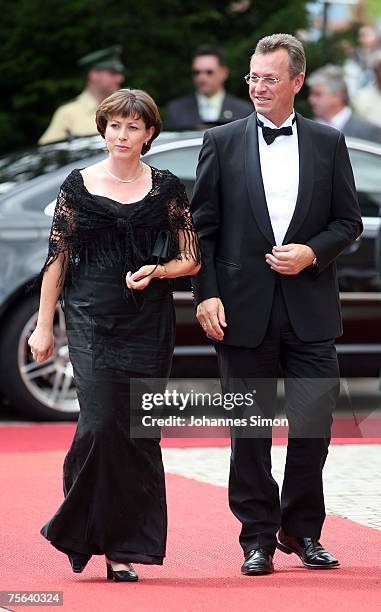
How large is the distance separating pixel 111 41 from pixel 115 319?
997 cm

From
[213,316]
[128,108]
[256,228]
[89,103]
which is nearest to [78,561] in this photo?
[213,316]

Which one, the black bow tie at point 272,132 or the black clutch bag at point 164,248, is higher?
the black bow tie at point 272,132

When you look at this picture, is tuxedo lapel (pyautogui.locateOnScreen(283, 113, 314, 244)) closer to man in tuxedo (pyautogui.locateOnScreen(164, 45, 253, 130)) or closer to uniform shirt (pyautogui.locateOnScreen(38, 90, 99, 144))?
uniform shirt (pyautogui.locateOnScreen(38, 90, 99, 144))

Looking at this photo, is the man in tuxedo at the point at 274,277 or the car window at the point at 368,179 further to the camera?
the car window at the point at 368,179

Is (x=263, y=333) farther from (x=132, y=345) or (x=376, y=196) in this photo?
(x=376, y=196)

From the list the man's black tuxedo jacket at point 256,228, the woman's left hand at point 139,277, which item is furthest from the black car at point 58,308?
the woman's left hand at point 139,277

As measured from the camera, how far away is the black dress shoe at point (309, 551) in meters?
6.32

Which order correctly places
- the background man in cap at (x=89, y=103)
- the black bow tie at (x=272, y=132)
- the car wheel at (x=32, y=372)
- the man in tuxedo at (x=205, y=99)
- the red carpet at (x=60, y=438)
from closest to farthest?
the black bow tie at (x=272, y=132) < the red carpet at (x=60, y=438) < the car wheel at (x=32, y=372) < the background man in cap at (x=89, y=103) < the man in tuxedo at (x=205, y=99)

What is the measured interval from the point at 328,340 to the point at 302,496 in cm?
A: 61

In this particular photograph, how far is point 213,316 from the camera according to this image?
621 centimetres

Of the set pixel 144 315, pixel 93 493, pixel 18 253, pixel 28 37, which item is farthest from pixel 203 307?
pixel 28 37

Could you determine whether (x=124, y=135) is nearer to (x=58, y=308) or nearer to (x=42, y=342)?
(x=42, y=342)

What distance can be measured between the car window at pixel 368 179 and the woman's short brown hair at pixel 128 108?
4461mm

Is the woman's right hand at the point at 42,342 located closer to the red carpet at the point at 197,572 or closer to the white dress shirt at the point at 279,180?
the red carpet at the point at 197,572
